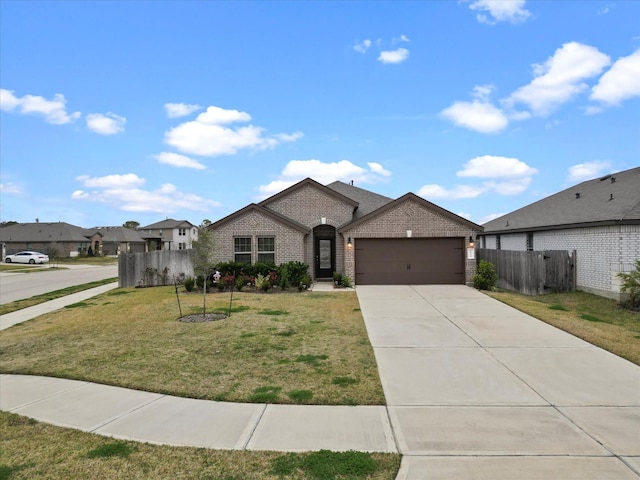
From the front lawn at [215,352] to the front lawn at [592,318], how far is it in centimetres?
504

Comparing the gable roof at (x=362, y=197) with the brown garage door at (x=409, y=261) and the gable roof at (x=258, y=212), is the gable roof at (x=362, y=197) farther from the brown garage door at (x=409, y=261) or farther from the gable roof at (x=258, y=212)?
the gable roof at (x=258, y=212)

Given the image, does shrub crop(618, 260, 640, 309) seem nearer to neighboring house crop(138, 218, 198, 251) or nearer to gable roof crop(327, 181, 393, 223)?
gable roof crop(327, 181, 393, 223)

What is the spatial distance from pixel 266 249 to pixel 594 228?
1395 centimetres

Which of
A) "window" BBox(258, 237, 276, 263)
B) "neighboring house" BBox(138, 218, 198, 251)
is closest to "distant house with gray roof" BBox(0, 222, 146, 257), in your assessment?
"neighboring house" BBox(138, 218, 198, 251)

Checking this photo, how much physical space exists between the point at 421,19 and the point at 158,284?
1726 centimetres

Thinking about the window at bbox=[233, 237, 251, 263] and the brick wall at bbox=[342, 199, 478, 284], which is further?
the window at bbox=[233, 237, 251, 263]

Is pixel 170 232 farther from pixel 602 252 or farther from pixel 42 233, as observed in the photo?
pixel 602 252

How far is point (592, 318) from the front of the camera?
36.3ft

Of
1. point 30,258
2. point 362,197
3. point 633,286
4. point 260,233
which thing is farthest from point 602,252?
point 30,258

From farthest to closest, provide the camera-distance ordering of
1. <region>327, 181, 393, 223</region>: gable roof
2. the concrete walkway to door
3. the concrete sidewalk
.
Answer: <region>327, 181, 393, 223</region>: gable roof < the concrete sidewalk < the concrete walkway to door

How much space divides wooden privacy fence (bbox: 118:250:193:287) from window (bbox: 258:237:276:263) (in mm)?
4028

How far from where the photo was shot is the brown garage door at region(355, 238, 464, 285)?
1825cm

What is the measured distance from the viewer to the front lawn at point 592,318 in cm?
818

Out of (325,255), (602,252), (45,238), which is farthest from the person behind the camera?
(45,238)
